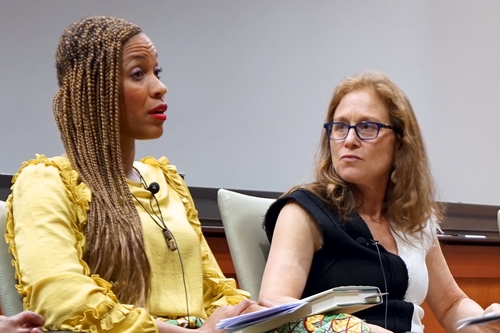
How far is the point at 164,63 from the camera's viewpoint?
9.61ft

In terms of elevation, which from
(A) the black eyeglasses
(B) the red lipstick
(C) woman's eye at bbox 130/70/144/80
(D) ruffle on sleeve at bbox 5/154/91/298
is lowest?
(D) ruffle on sleeve at bbox 5/154/91/298

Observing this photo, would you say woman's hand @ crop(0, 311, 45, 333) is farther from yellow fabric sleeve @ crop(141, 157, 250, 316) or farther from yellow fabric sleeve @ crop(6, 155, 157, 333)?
yellow fabric sleeve @ crop(141, 157, 250, 316)

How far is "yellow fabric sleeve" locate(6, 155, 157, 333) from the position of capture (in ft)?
5.10

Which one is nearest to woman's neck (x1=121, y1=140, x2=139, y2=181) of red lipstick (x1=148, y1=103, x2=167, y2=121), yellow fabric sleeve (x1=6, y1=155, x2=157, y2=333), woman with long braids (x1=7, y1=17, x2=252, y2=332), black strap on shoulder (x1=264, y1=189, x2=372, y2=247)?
woman with long braids (x1=7, y1=17, x2=252, y2=332)

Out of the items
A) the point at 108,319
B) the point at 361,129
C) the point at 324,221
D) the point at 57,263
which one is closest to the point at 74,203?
the point at 57,263

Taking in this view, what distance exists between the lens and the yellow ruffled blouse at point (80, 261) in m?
1.57

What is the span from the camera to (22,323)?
1482mm

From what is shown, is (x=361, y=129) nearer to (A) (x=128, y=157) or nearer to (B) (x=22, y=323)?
(A) (x=128, y=157)

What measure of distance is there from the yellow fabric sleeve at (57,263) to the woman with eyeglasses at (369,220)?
0.46 m

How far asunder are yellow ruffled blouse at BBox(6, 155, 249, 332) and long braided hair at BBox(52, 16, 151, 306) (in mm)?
46

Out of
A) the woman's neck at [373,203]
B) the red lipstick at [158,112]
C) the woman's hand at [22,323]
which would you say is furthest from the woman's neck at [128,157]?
the woman's neck at [373,203]

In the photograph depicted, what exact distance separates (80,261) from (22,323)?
0.22 m

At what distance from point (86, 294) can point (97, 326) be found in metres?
0.07

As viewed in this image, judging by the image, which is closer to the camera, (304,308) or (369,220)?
(304,308)
